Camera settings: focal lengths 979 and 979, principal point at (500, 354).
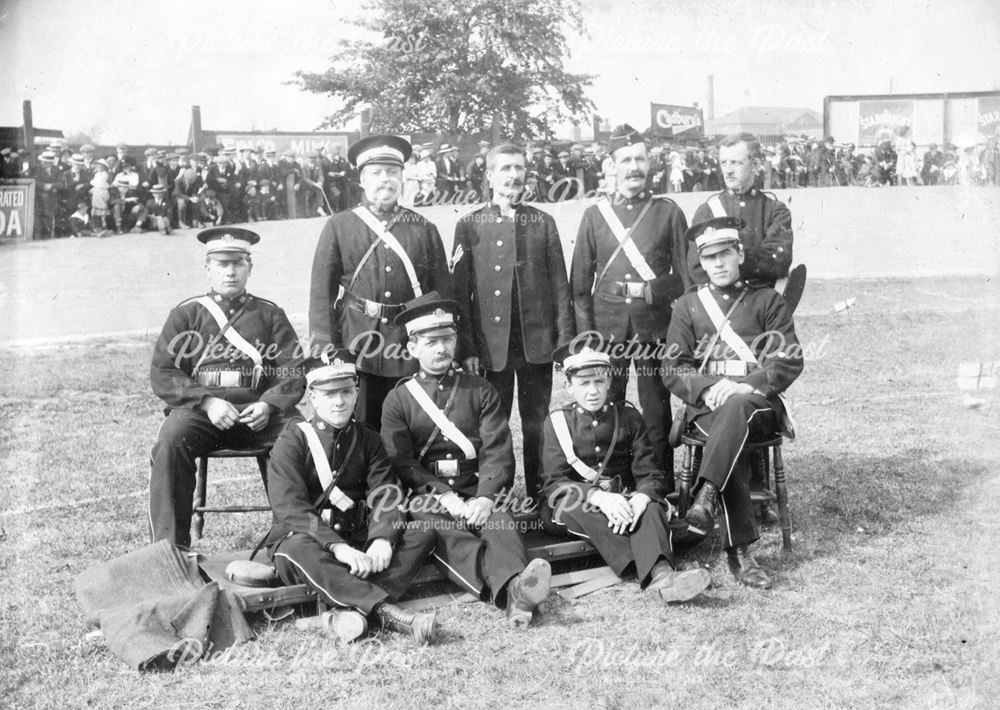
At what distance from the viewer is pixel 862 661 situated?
11.5ft

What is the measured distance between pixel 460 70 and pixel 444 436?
5.89 meters

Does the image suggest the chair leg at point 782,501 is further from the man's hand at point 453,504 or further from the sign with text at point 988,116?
the sign with text at point 988,116

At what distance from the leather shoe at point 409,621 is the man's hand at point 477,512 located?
519mm

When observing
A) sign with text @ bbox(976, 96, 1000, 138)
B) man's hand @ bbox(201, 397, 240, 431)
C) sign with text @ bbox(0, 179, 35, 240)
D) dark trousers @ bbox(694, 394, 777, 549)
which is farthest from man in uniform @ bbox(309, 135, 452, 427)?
sign with text @ bbox(976, 96, 1000, 138)

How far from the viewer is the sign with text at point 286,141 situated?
18.4 metres

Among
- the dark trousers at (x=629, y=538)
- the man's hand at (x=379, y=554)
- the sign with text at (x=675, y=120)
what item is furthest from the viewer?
the sign with text at (x=675, y=120)

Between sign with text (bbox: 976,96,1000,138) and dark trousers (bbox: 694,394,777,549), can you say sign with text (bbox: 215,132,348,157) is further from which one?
dark trousers (bbox: 694,394,777,549)

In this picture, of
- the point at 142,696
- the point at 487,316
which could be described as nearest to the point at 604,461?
the point at 487,316

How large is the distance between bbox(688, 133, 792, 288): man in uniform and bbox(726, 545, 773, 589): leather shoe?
1.35m

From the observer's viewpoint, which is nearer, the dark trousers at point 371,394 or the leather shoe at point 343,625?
the leather shoe at point 343,625

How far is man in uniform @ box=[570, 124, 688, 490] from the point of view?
5.03 metres

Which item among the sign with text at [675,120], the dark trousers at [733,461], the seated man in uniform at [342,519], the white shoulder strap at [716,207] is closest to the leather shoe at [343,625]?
the seated man in uniform at [342,519]

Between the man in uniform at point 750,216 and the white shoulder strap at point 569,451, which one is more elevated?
the man in uniform at point 750,216

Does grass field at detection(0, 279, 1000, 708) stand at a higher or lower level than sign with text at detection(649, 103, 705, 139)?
lower
